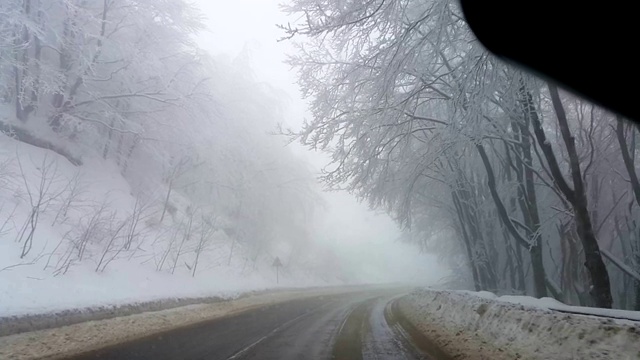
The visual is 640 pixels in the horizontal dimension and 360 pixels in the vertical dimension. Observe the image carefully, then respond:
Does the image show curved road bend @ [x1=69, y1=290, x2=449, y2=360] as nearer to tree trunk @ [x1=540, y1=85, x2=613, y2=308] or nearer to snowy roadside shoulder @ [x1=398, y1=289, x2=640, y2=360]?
snowy roadside shoulder @ [x1=398, y1=289, x2=640, y2=360]

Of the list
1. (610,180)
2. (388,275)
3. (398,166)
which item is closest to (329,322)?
(398,166)

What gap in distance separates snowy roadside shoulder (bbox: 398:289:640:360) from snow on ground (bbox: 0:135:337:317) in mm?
8330

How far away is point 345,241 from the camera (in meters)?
76.0

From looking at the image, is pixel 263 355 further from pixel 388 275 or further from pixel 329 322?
pixel 388 275

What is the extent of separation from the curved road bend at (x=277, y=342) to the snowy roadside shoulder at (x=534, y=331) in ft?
2.35

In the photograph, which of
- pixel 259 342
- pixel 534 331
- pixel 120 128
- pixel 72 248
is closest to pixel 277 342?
pixel 259 342

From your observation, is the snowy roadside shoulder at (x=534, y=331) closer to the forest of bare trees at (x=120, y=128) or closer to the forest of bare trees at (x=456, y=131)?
the forest of bare trees at (x=456, y=131)

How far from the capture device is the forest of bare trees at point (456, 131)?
10086 mm

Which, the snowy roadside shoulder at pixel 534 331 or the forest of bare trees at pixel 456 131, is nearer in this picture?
the snowy roadside shoulder at pixel 534 331

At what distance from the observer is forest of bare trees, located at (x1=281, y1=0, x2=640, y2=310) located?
10.1 meters

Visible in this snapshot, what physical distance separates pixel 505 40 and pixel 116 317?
10295 mm

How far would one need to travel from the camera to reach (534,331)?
6.89 meters

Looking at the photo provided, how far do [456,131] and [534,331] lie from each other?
6.22 metres

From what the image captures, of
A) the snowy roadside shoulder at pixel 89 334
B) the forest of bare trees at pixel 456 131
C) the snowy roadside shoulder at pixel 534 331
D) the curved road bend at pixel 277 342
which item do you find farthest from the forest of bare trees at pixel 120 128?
the snowy roadside shoulder at pixel 534 331
